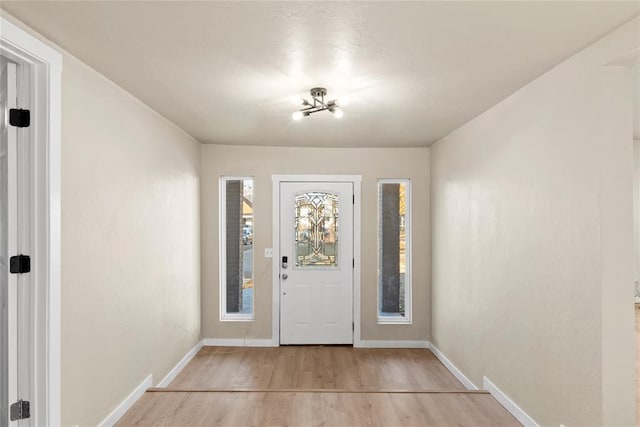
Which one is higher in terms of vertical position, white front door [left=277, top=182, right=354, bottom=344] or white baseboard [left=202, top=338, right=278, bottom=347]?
white front door [left=277, top=182, right=354, bottom=344]

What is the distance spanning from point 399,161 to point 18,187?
151 inches

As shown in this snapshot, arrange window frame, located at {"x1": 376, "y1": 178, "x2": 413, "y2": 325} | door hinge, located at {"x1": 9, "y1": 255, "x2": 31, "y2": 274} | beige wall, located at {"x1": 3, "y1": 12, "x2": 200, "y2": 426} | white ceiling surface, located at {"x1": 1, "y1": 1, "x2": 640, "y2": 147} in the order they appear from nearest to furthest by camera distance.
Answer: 1. white ceiling surface, located at {"x1": 1, "y1": 1, "x2": 640, "y2": 147}
2. door hinge, located at {"x1": 9, "y1": 255, "x2": 31, "y2": 274}
3. beige wall, located at {"x1": 3, "y1": 12, "x2": 200, "y2": 426}
4. window frame, located at {"x1": 376, "y1": 178, "x2": 413, "y2": 325}

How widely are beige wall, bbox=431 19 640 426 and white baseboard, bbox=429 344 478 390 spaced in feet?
0.25

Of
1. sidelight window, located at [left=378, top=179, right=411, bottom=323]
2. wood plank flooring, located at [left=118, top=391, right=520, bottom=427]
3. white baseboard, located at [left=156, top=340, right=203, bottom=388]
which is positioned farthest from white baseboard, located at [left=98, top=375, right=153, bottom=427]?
sidelight window, located at [left=378, top=179, right=411, bottom=323]

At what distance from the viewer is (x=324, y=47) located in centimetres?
202

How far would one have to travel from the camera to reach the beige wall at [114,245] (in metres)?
2.19

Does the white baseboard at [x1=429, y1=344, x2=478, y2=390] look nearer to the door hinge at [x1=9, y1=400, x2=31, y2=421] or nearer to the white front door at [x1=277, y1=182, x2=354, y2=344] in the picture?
the white front door at [x1=277, y1=182, x2=354, y2=344]

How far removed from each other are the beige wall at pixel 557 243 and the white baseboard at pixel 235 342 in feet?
7.61

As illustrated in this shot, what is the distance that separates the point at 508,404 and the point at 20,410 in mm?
2983

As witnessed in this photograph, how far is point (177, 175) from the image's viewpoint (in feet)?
12.8

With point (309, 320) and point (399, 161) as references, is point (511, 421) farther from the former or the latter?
point (399, 161)

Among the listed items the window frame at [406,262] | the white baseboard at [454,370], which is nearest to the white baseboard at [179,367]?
the window frame at [406,262]

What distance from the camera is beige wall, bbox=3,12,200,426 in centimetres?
219

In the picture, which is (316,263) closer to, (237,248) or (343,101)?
(237,248)
